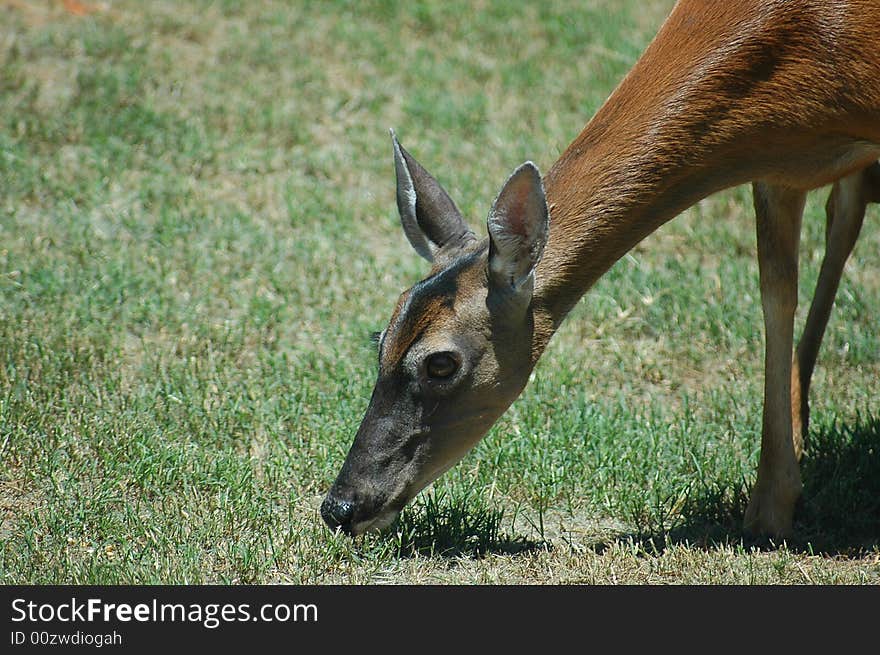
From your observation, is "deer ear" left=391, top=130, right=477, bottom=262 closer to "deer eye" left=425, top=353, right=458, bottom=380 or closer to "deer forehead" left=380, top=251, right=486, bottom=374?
"deer forehead" left=380, top=251, right=486, bottom=374

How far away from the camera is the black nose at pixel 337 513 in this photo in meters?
4.92

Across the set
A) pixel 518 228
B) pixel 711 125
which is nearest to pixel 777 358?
pixel 711 125

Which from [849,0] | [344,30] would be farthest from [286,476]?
[344,30]

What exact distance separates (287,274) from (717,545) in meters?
3.46

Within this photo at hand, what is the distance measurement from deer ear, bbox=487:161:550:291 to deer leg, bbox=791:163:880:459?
85.0 inches

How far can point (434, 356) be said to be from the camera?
4.86 metres

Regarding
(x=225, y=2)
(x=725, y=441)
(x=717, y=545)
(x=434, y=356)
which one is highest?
(x=225, y=2)

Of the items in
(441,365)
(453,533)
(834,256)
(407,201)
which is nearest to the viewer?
(441,365)

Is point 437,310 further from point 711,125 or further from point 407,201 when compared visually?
point 711,125

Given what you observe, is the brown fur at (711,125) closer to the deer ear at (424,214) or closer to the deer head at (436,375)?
the deer head at (436,375)

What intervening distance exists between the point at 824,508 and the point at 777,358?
721 millimetres

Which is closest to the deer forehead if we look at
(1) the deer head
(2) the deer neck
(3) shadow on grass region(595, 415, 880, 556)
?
(1) the deer head

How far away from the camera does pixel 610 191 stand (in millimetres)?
4898

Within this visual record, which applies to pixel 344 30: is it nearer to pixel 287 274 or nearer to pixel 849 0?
pixel 287 274
